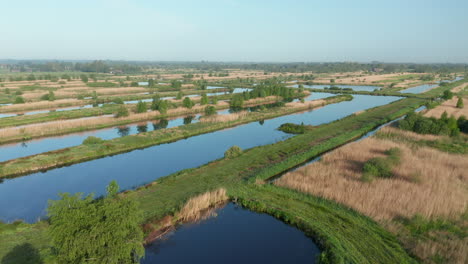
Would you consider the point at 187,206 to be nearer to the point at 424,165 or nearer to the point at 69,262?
the point at 69,262

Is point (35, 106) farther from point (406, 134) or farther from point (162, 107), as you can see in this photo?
point (406, 134)

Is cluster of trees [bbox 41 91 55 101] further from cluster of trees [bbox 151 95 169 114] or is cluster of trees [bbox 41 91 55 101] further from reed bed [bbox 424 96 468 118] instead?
reed bed [bbox 424 96 468 118]

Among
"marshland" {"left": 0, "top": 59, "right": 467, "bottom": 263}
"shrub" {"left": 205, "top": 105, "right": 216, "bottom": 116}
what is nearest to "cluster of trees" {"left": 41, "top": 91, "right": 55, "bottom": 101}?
"marshland" {"left": 0, "top": 59, "right": 467, "bottom": 263}

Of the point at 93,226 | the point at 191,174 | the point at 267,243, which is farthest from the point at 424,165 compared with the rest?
the point at 93,226

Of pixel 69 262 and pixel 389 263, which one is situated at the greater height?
pixel 69 262

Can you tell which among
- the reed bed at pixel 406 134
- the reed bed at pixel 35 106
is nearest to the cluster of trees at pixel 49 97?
the reed bed at pixel 35 106

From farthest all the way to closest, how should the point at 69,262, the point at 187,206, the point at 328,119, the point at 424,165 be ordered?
1. the point at 328,119
2. the point at 424,165
3. the point at 187,206
4. the point at 69,262

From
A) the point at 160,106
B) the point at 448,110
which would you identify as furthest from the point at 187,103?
the point at 448,110
